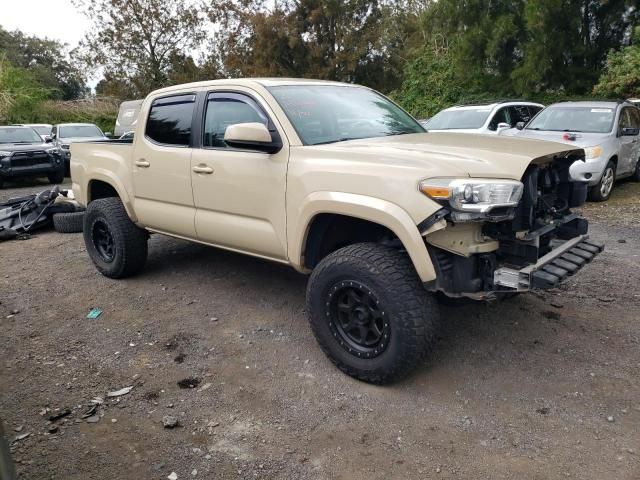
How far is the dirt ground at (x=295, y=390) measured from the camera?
2.72 m

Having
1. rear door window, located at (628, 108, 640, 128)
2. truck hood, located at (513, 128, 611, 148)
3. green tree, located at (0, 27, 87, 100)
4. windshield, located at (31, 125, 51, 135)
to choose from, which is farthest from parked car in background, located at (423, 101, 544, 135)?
green tree, located at (0, 27, 87, 100)

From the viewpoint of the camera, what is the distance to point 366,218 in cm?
319

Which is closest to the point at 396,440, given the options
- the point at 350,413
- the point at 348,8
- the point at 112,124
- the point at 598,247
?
the point at 350,413

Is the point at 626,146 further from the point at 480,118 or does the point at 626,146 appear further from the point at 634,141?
the point at 480,118

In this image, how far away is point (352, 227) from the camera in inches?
147

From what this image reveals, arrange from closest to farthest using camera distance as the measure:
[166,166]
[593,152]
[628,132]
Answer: [166,166], [593,152], [628,132]

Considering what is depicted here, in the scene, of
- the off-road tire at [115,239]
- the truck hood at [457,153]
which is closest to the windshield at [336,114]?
the truck hood at [457,153]

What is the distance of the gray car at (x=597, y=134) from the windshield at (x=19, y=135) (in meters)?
12.3

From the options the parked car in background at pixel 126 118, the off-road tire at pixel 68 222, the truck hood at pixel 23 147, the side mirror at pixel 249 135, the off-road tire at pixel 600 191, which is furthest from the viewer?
the parked car in background at pixel 126 118

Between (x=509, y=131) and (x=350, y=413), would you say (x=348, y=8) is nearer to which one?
(x=509, y=131)

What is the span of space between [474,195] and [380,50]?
26.3 metres

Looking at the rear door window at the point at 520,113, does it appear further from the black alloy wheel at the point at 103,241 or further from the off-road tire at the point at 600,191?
the black alloy wheel at the point at 103,241

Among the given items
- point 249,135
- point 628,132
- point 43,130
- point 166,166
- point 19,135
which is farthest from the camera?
point 43,130

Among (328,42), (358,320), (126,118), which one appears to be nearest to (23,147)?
(126,118)
